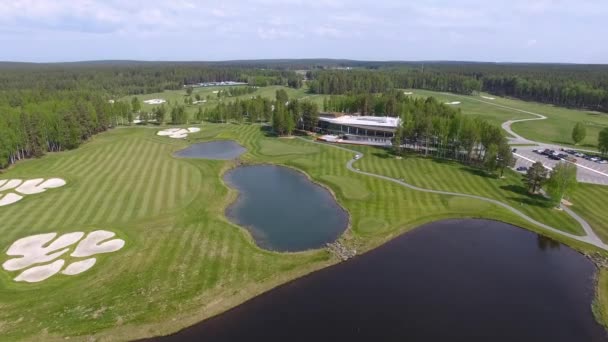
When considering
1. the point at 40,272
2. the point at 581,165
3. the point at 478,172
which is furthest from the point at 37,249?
the point at 581,165

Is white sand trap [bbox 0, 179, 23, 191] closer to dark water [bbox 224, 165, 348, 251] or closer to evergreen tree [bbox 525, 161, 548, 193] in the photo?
dark water [bbox 224, 165, 348, 251]

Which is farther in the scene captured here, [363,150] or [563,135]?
[563,135]

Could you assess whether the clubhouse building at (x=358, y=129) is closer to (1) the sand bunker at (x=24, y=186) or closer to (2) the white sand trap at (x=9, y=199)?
(1) the sand bunker at (x=24, y=186)

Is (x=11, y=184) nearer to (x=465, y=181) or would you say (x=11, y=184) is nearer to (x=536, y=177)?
(x=465, y=181)

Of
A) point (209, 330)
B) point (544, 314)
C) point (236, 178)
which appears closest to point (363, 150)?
point (236, 178)

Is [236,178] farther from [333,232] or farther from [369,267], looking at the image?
[369,267]

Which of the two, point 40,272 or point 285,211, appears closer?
point 40,272
